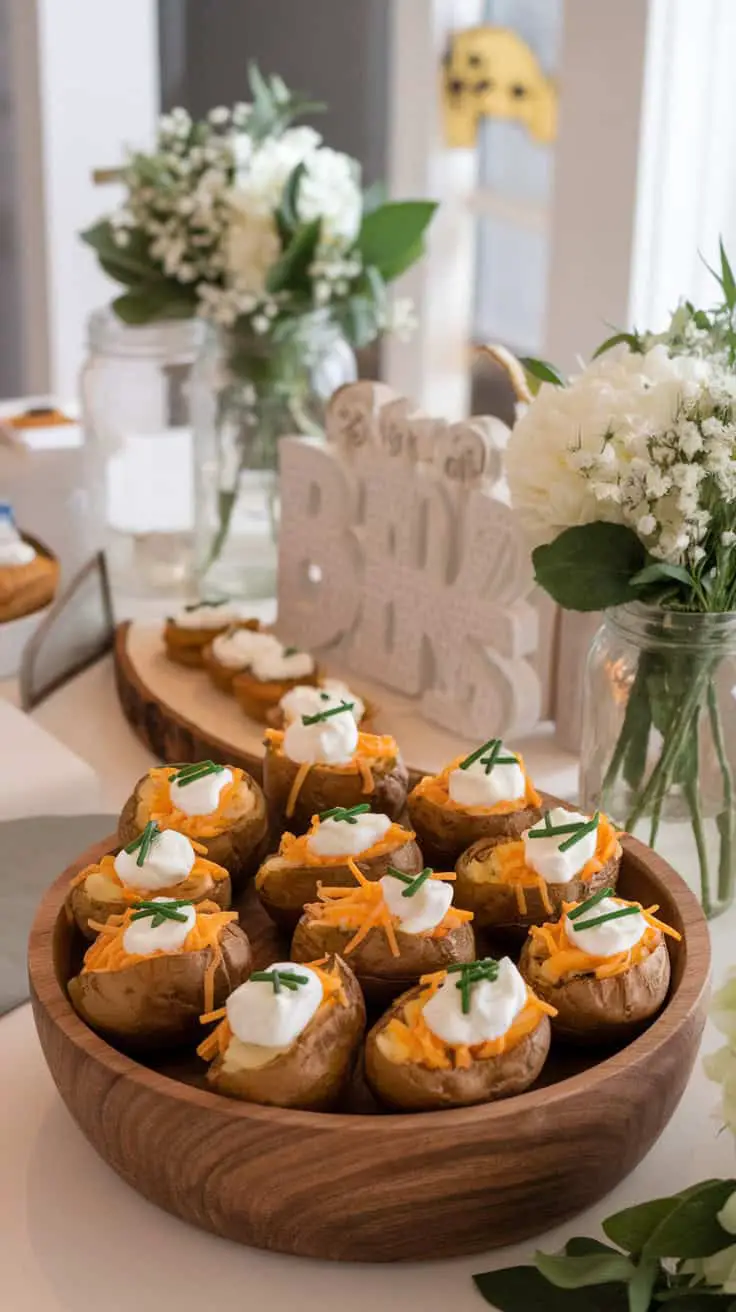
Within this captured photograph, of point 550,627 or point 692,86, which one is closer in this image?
point 550,627

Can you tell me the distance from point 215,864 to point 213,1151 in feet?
0.74

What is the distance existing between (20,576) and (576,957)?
3.10 feet

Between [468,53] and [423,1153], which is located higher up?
[468,53]

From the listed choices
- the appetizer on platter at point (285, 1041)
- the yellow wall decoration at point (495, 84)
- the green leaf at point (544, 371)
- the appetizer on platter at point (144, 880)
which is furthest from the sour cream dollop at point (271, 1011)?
the yellow wall decoration at point (495, 84)

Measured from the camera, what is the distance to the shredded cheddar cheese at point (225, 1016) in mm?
836

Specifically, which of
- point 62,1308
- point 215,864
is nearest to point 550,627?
point 215,864

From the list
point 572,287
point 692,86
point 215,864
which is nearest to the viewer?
point 215,864

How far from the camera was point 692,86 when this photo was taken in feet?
6.98

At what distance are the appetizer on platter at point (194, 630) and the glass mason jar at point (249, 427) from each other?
Result: 0.23 m

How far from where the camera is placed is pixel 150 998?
33.9 inches

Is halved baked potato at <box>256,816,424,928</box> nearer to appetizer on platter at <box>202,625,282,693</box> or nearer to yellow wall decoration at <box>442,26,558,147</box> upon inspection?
appetizer on platter at <box>202,625,282,693</box>

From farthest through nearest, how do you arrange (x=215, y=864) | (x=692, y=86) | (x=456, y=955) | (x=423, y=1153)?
(x=692, y=86) < (x=215, y=864) < (x=456, y=955) < (x=423, y=1153)

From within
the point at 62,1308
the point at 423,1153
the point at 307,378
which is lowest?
the point at 62,1308

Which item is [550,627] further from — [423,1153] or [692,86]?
[692,86]
